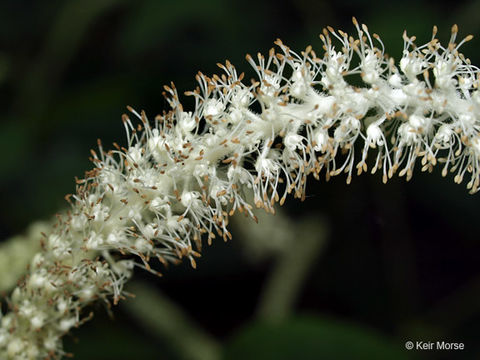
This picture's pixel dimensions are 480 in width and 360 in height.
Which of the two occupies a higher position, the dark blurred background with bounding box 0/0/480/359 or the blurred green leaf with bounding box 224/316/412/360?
the dark blurred background with bounding box 0/0/480/359

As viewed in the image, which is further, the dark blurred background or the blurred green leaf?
the dark blurred background

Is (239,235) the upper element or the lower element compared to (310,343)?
upper

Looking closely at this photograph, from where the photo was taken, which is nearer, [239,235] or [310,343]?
[310,343]

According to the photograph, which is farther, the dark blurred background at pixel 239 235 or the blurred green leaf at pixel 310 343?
the dark blurred background at pixel 239 235

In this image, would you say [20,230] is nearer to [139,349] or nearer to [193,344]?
[139,349]

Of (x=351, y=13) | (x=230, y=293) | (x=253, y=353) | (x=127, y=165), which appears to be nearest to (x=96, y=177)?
(x=127, y=165)
